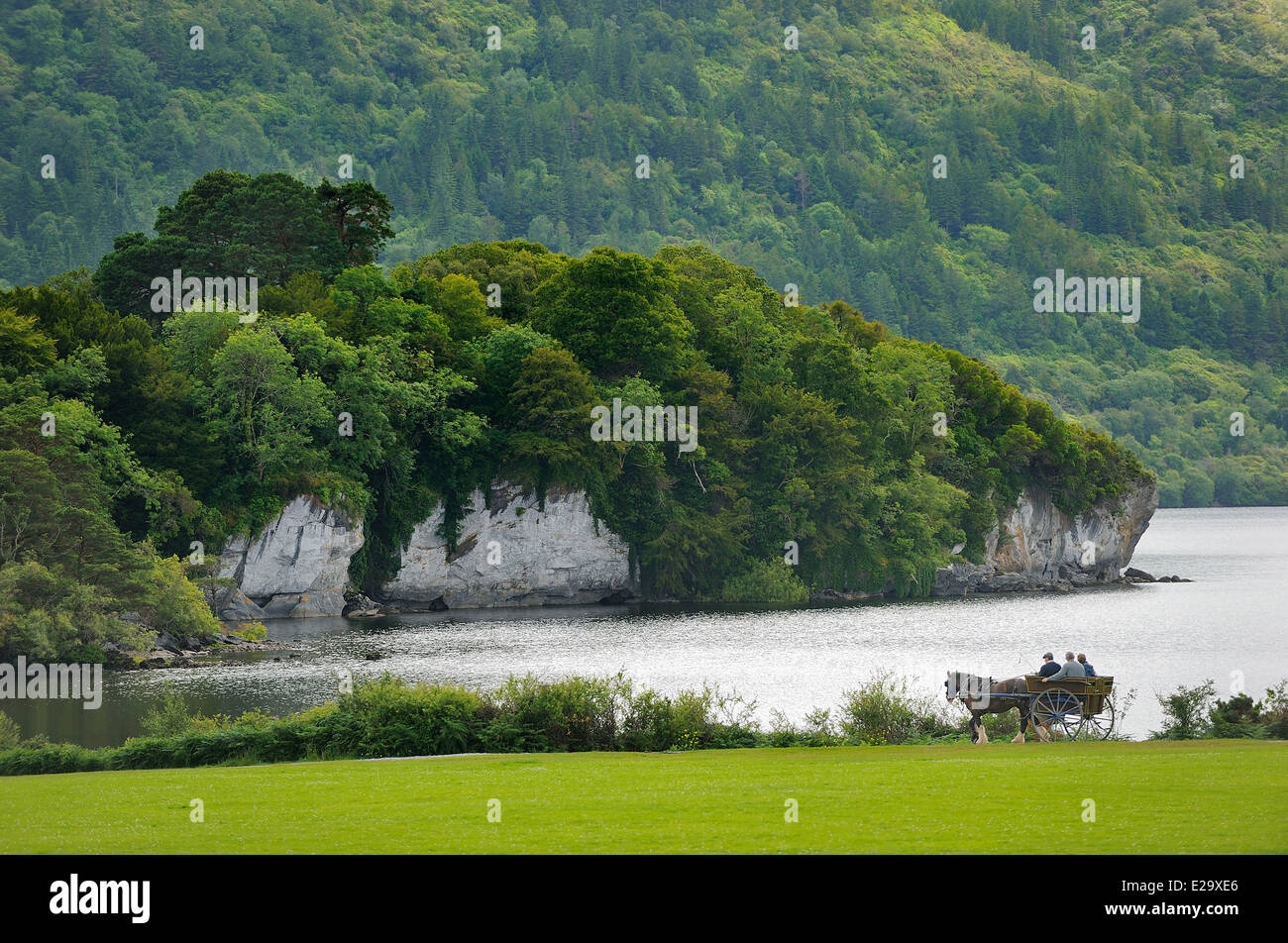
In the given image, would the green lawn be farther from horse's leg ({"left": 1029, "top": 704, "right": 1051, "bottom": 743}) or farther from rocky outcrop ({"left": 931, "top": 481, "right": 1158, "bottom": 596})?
rocky outcrop ({"left": 931, "top": 481, "right": 1158, "bottom": 596})

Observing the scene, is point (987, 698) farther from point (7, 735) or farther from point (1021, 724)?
point (7, 735)

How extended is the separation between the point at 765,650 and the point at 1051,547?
173ft

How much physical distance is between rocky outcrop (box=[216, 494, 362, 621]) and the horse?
158 feet

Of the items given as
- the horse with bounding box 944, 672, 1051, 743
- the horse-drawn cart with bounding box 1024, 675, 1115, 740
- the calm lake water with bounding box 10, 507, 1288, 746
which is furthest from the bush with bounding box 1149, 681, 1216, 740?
the calm lake water with bounding box 10, 507, 1288, 746

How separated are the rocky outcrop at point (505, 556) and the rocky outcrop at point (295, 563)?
583cm

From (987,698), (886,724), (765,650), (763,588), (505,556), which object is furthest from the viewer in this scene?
(763,588)

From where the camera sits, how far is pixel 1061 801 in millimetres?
18812

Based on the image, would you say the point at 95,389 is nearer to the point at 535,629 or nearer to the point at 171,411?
the point at 171,411

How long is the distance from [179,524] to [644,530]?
95.2 ft

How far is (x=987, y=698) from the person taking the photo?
1180 inches

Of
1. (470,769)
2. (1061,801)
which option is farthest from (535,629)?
(1061,801)

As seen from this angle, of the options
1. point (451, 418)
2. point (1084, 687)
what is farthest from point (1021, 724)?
point (451, 418)

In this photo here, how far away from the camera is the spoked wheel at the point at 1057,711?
30547 millimetres
